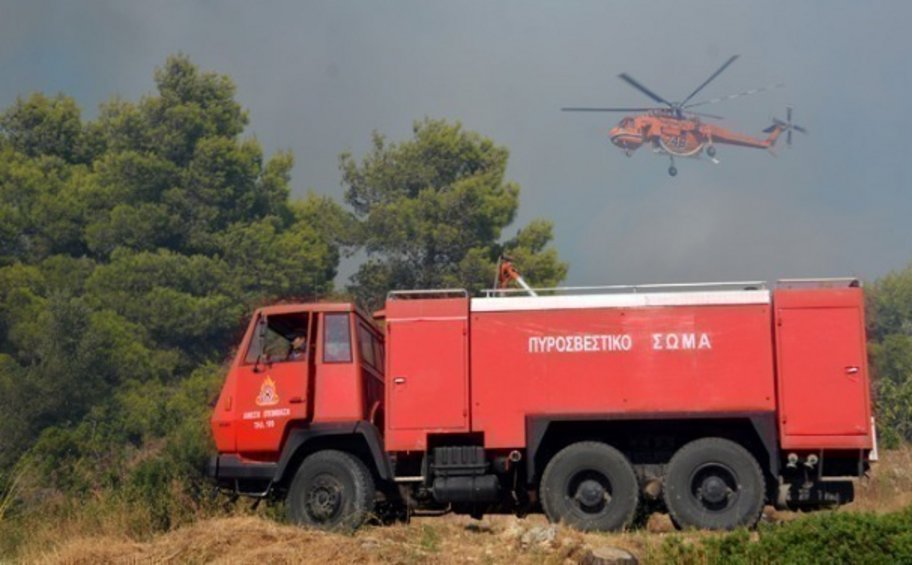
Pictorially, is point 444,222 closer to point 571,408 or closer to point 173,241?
point 173,241

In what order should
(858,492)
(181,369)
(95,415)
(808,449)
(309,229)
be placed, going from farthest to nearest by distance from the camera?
(309,229) → (181,369) → (95,415) → (858,492) → (808,449)

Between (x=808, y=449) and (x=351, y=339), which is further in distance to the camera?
(x=351, y=339)

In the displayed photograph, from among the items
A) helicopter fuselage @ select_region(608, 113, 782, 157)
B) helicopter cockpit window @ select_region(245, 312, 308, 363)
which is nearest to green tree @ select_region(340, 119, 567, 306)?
helicopter fuselage @ select_region(608, 113, 782, 157)

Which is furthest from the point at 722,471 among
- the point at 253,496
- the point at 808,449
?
the point at 253,496

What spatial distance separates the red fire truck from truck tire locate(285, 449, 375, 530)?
0.02 meters

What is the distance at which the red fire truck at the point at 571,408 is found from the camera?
48.8 feet

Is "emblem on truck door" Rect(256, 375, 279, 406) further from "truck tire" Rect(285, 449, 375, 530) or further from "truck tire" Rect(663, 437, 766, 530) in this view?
"truck tire" Rect(663, 437, 766, 530)

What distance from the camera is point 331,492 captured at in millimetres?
15406

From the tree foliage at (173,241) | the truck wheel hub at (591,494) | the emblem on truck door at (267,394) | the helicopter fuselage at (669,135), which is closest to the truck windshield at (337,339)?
the emblem on truck door at (267,394)

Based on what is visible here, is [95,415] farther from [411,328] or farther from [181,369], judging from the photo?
[411,328]

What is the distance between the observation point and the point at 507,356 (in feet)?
50.6

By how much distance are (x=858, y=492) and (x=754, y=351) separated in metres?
6.08

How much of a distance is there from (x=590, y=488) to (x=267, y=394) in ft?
13.7

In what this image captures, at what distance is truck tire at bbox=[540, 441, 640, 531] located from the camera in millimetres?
14938
